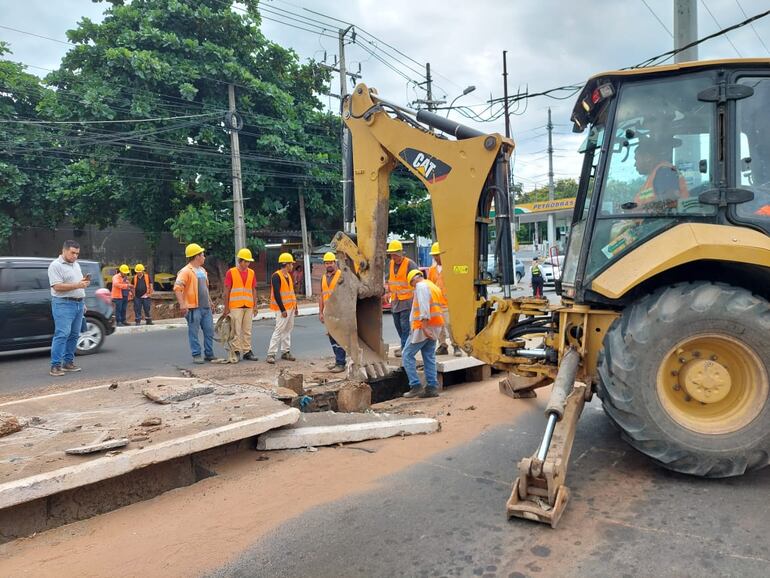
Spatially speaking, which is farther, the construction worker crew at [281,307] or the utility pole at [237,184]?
the utility pole at [237,184]

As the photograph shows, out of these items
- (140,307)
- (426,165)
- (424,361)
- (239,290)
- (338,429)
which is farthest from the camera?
(140,307)

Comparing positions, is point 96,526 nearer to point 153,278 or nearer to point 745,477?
point 745,477

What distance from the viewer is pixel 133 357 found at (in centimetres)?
959

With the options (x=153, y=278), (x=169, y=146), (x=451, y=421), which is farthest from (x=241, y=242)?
(x=451, y=421)

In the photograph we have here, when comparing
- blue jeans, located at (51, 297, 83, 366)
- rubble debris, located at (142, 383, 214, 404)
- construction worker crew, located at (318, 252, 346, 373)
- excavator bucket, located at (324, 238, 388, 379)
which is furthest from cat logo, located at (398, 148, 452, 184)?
blue jeans, located at (51, 297, 83, 366)

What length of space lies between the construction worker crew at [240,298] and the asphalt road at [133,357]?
32.1 inches

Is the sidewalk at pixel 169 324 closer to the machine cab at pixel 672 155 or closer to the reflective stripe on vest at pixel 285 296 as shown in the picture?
the reflective stripe on vest at pixel 285 296

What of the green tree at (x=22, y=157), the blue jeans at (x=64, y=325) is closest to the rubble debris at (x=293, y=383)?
the blue jeans at (x=64, y=325)

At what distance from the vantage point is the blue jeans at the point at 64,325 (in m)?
7.04

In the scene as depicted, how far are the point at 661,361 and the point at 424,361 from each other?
3244 millimetres

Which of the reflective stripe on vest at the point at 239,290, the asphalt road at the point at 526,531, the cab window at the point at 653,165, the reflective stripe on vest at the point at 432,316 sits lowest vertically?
the asphalt road at the point at 526,531

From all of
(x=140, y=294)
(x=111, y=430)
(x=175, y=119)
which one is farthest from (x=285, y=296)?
(x=175, y=119)

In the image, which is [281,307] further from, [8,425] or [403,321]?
[8,425]

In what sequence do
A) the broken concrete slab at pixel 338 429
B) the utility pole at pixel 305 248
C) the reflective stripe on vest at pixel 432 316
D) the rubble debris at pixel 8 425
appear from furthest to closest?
the utility pole at pixel 305 248
the reflective stripe on vest at pixel 432 316
the broken concrete slab at pixel 338 429
the rubble debris at pixel 8 425
